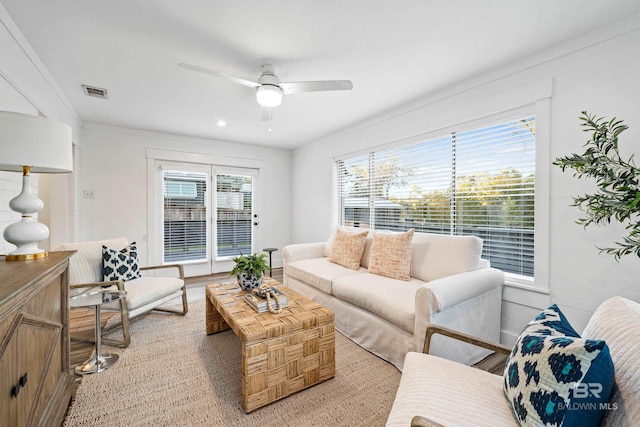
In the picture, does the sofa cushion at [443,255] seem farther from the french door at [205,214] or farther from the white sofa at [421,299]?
the french door at [205,214]

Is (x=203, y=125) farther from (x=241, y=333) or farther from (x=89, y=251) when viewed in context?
(x=241, y=333)

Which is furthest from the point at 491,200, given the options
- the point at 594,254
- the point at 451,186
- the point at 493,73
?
→ the point at 493,73

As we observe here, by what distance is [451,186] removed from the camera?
2.88 m

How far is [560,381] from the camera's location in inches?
30.0

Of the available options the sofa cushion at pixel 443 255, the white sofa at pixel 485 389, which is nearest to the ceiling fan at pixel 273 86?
the sofa cushion at pixel 443 255

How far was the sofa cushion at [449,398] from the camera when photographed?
0.94m

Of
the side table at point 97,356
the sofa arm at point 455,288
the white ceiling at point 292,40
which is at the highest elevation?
the white ceiling at point 292,40

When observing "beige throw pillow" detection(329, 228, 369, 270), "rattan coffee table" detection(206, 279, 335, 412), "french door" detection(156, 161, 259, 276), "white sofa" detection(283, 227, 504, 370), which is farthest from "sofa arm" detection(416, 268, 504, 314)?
"french door" detection(156, 161, 259, 276)

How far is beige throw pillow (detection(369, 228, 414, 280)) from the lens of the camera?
8.64ft

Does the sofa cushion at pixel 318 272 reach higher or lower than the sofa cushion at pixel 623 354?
lower

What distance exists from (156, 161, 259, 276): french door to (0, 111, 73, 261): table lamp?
3.22m

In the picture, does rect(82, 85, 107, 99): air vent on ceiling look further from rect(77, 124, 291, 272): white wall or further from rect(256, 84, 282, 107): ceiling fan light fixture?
rect(256, 84, 282, 107): ceiling fan light fixture

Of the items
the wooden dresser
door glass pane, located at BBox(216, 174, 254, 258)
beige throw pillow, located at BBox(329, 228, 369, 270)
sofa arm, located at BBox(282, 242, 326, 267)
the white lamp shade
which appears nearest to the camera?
the wooden dresser

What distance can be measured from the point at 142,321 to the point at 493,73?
4180 millimetres
